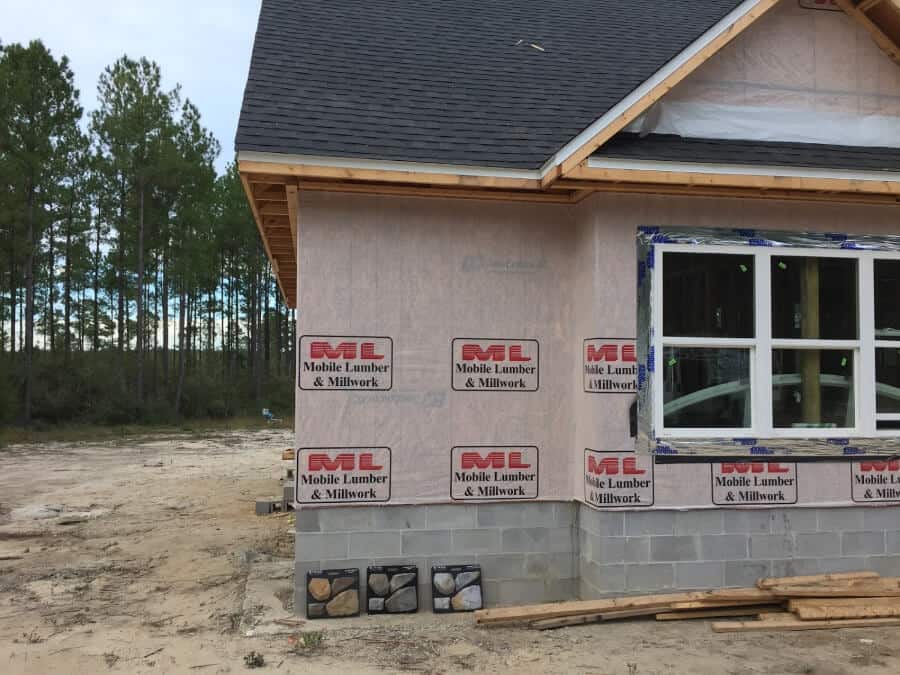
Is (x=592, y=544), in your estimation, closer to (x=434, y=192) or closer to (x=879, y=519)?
(x=879, y=519)

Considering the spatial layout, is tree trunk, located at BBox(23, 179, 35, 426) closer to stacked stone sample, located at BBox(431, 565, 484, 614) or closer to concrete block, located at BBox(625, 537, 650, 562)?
stacked stone sample, located at BBox(431, 565, 484, 614)

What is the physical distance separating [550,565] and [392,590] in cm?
138

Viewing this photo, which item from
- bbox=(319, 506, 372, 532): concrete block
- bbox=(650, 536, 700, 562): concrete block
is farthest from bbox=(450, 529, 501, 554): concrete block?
bbox=(650, 536, 700, 562): concrete block

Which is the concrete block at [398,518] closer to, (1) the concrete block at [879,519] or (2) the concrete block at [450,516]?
(2) the concrete block at [450,516]

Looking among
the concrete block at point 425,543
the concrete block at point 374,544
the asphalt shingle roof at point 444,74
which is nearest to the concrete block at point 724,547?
the concrete block at point 425,543

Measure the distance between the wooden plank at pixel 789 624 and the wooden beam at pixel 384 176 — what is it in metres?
3.76

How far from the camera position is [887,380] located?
6.64m

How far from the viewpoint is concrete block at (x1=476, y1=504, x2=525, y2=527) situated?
6.39 meters

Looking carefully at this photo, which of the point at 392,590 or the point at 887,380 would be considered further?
the point at 887,380

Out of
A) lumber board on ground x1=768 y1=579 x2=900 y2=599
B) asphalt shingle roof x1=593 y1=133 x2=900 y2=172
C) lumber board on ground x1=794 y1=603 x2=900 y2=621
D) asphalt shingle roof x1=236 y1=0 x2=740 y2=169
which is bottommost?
lumber board on ground x1=794 y1=603 x2=900 y2=621

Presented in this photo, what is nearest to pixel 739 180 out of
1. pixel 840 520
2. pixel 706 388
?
pixel 706 388

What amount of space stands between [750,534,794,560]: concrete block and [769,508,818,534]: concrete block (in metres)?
0.06

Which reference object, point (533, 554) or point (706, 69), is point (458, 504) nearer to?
point (533, 554)

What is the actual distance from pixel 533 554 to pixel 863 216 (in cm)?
417
